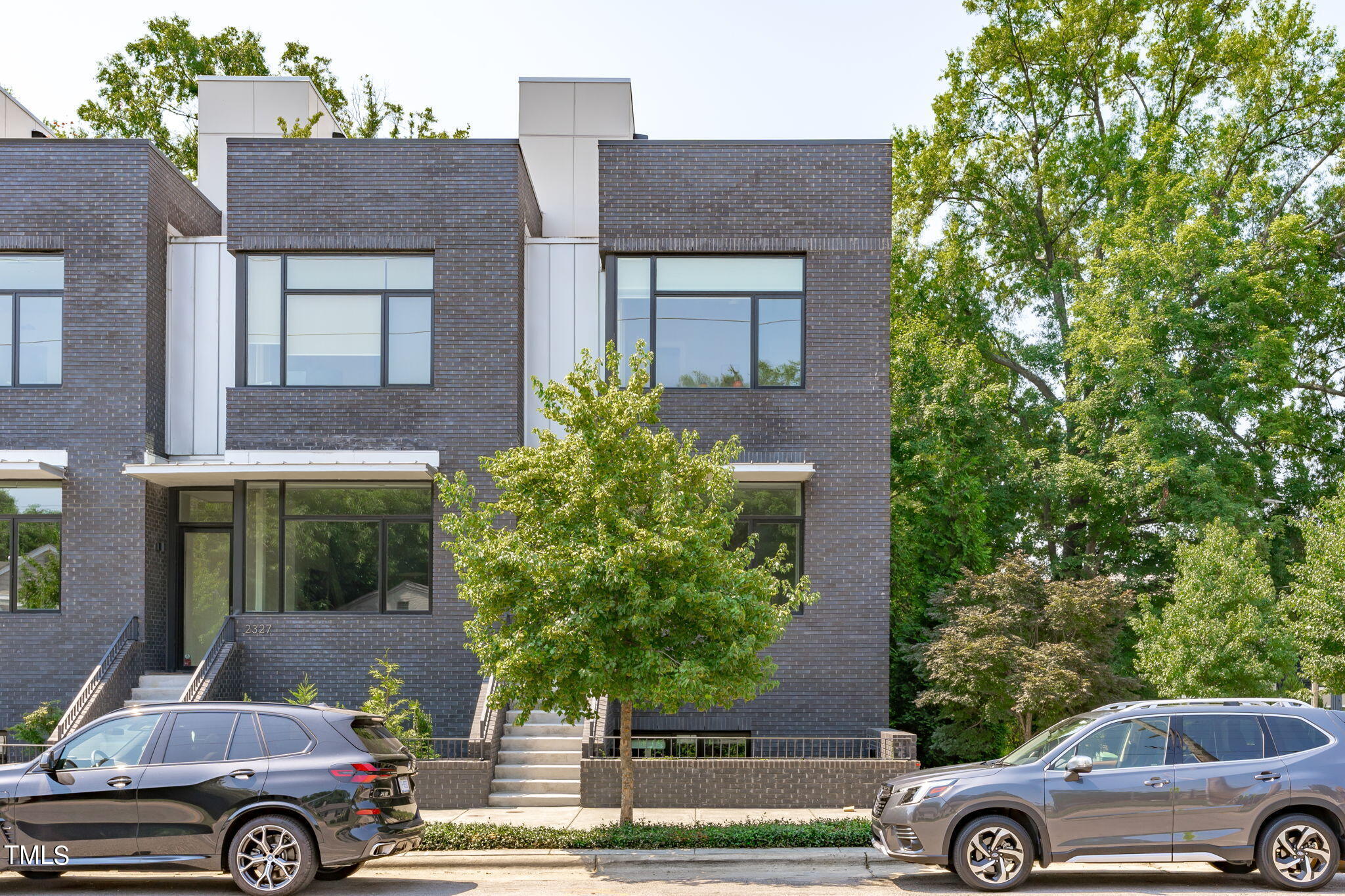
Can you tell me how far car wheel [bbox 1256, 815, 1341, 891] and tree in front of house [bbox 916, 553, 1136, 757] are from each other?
5657 millimetres

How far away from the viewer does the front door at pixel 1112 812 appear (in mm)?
10578

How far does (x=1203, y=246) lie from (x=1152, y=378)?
2.75m

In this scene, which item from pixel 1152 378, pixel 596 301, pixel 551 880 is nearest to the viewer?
Answer: pixel 551 880

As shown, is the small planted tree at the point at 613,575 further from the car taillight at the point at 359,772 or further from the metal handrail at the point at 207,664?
the metal handrail at the point at 207,664

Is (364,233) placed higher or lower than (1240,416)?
higher

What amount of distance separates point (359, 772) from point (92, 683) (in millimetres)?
8291

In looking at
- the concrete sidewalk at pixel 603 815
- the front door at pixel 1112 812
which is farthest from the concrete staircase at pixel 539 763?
the front door at pixel 1112 812

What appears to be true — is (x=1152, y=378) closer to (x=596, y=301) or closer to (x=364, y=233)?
(x=596, y=301)

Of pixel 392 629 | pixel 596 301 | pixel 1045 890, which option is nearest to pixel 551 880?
pixel 1045 890

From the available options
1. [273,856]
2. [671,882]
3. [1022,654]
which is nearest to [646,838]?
[671,882]

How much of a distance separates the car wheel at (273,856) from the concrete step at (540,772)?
546cm

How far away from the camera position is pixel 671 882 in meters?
11.2

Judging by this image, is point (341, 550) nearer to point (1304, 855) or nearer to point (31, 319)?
point (31, 319)

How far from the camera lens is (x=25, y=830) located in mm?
10016
